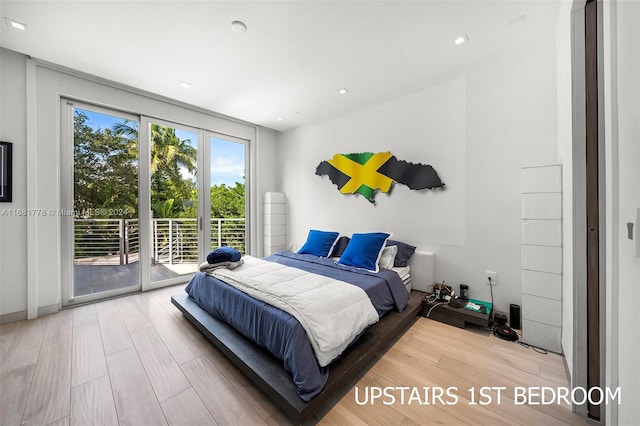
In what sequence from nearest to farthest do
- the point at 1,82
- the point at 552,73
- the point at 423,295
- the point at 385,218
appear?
the point at 552,73, the point at 1,82, the point at 423,295, the point at 385,218

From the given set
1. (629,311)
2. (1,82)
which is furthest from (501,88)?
(1,82)

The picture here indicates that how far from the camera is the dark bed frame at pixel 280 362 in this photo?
143cm

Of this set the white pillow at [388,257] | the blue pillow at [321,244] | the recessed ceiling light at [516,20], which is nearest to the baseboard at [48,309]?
the blue pillow at [321,244]

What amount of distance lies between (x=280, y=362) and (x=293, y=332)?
33 centimetres

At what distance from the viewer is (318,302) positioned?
5.89 feet

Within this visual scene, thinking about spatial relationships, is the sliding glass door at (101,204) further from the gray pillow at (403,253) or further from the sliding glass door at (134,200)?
the gray pillow at (403,253)

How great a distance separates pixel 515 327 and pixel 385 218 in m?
1.83

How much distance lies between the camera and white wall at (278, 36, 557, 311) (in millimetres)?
2410

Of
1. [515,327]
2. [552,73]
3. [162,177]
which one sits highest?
[552,73]

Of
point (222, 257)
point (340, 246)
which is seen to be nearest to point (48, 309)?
point (222, 257)

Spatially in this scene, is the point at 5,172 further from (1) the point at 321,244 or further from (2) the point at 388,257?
(2) the point at 388,257

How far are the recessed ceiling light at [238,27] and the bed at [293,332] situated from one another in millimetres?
2289

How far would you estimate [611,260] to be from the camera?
0.84 meters

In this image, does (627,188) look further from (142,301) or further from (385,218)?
(142,301)
